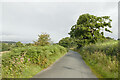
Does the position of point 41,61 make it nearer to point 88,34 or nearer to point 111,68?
point 111,68

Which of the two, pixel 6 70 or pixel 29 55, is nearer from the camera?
pixel 6 70

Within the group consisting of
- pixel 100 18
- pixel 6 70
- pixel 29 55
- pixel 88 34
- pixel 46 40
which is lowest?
pixel 6 70

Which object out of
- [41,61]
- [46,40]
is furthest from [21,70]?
[46,40]

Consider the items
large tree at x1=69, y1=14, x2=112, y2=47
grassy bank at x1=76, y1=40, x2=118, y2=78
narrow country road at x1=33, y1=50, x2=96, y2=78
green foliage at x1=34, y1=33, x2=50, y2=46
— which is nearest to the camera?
grassy bank at x1=76, y1=40, x2=118, y2=78

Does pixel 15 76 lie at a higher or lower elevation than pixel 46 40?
lower

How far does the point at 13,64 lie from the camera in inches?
173

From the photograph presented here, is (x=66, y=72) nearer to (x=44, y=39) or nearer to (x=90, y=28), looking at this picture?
(x=44, y=39)

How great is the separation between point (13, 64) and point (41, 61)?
2371mm

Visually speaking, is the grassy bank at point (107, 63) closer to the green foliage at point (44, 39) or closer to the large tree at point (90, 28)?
the green foliage at point (44, 39)

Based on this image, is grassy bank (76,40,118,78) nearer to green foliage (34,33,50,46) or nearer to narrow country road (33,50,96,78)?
narrow country road (33,50,96,78)

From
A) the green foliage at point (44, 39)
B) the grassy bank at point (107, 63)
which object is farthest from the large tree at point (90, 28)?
the grassy bank at point (107, 63)

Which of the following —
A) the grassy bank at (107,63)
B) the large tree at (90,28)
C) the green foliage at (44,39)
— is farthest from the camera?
the large tree at (90,28)

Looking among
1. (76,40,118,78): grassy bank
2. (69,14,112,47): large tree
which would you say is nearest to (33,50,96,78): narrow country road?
(76,40,118,78): grassy bank

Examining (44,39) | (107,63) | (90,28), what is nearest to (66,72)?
(107,63)
